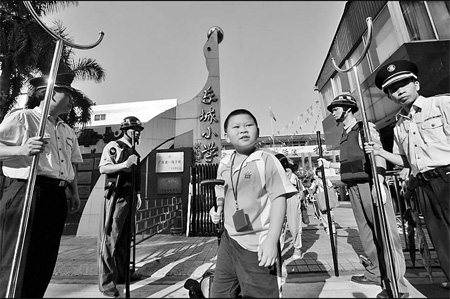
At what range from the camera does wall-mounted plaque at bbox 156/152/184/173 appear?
759cm

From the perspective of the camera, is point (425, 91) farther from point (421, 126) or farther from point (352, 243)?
point (421, 126)

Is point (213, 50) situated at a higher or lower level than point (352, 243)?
higher

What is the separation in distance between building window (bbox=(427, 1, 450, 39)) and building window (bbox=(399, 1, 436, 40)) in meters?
0.21

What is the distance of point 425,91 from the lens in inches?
205

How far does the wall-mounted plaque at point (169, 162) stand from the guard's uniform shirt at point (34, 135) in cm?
528

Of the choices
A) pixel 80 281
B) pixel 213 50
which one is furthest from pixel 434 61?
pixel 80 281

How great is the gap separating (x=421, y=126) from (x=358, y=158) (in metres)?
0.71

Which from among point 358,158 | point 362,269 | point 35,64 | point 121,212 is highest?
point 35,64

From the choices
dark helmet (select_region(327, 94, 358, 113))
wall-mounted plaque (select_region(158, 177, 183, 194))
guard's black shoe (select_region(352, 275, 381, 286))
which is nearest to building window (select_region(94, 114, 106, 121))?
wall-mounted plaque (select_region(158, 177, 183, 194))

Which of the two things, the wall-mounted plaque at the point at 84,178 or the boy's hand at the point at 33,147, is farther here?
the wall-mounted plaque at the point at 84,178

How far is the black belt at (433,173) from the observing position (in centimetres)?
190

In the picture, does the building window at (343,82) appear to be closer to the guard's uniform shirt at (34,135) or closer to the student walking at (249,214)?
the student walking at (249,214)

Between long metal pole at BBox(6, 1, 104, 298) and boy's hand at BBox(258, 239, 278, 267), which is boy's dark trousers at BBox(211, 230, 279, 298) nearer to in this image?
boy's hand at BBox(258, 239, 278, 267)

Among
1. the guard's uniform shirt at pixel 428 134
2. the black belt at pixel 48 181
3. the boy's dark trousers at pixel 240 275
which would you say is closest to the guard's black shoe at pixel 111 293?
the black belt at pixel 48 181
